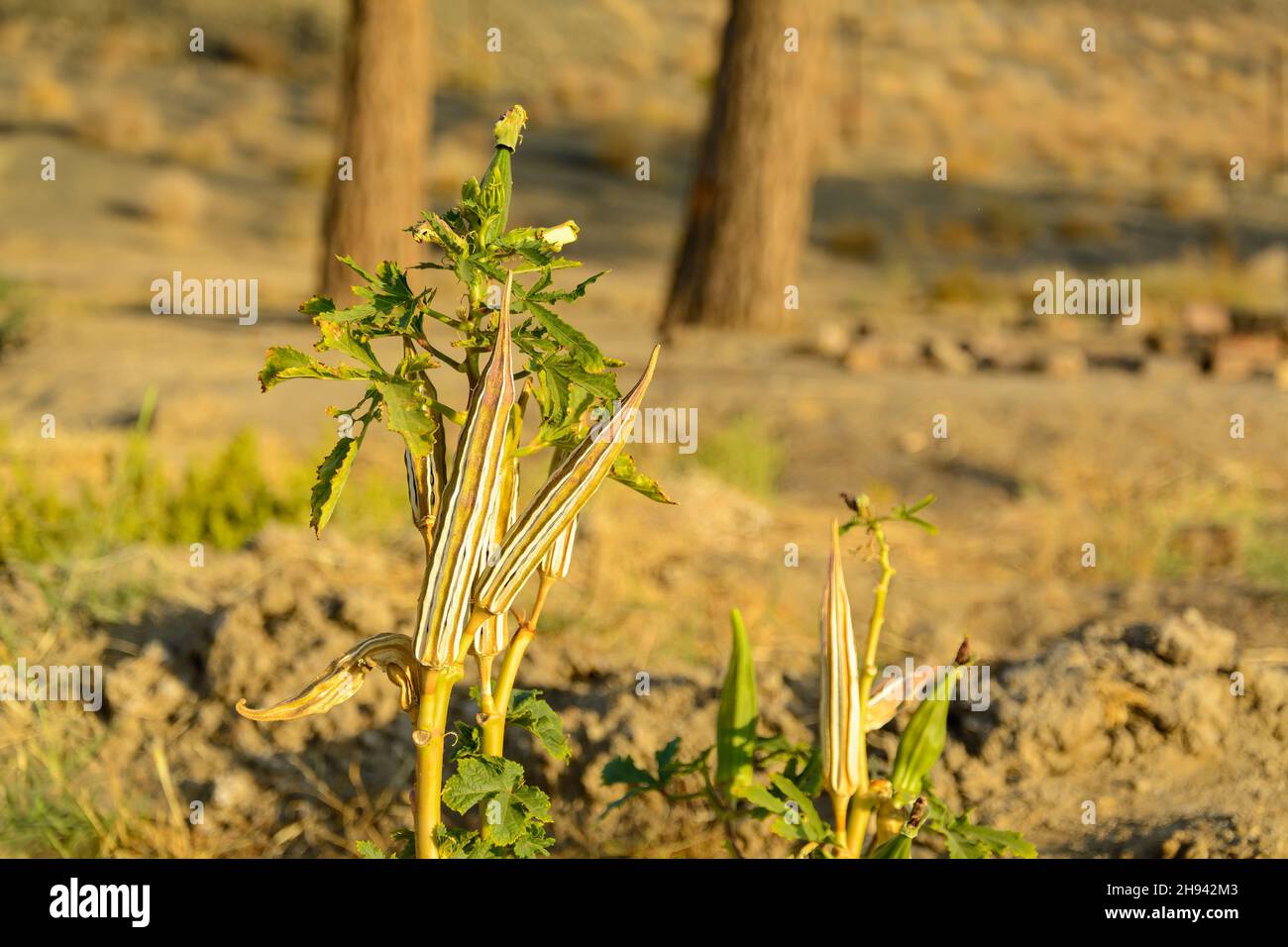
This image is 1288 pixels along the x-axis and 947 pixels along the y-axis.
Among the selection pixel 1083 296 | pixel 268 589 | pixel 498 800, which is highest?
pixel 1083 296

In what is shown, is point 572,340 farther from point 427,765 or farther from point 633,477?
point 427,765

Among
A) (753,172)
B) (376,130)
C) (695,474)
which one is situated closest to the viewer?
(695,474)

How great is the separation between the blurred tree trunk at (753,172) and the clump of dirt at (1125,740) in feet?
22.3

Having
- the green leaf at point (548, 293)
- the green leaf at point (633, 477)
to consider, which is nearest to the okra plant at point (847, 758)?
the green leaf at point (633, 477)

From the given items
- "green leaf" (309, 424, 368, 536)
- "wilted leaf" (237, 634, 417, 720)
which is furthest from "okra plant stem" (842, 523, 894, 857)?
"green leaf" (309, 424, 368, 536)

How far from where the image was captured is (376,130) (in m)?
10.8

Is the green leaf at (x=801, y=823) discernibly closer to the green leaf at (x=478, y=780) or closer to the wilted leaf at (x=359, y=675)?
the green leaf at (x=478, y=780)

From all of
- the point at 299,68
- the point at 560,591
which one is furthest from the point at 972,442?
the point at 299,68

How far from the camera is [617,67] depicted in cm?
3070

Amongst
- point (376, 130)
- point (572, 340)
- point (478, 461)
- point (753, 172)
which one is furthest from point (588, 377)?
point (376, 130)

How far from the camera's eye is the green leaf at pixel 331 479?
1.91 metres

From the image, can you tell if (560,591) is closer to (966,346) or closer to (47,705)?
(47,705)

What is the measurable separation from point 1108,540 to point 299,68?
2334 centimetres

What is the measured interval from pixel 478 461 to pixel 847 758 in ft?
2.65
